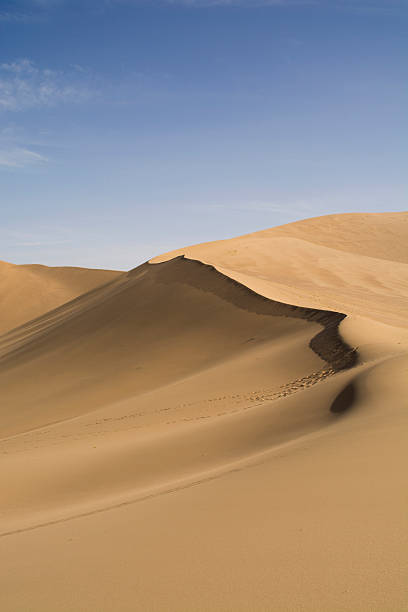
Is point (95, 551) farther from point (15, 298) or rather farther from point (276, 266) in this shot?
point (15, 298)

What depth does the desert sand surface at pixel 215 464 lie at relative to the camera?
2.60m

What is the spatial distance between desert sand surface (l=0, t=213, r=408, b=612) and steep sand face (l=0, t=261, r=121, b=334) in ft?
117

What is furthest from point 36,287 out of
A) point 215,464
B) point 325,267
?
point 215,464

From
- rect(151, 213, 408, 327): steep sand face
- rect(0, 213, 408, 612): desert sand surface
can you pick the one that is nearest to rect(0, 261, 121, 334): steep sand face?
rect(151, 213, 408, 327): steep sand face

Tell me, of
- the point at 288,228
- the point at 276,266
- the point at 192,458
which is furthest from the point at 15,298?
the point at 192,458

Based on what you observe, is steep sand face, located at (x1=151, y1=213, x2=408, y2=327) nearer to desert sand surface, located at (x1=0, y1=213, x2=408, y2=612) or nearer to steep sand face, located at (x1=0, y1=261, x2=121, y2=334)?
desert sand surface, located at (x1=0, y1=213, x2=408, y2=612)

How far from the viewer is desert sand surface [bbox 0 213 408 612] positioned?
260 cm

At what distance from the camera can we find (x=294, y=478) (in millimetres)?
3865

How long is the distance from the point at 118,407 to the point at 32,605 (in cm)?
828

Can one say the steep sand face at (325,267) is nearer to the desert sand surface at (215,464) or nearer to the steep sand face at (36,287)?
the desert sand surface at (215,464)

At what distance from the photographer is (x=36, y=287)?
5838 centimetres

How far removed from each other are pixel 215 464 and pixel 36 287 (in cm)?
5595

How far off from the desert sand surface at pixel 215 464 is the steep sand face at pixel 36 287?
35783 mm

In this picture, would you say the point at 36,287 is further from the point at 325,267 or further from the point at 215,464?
the point at 215,464
